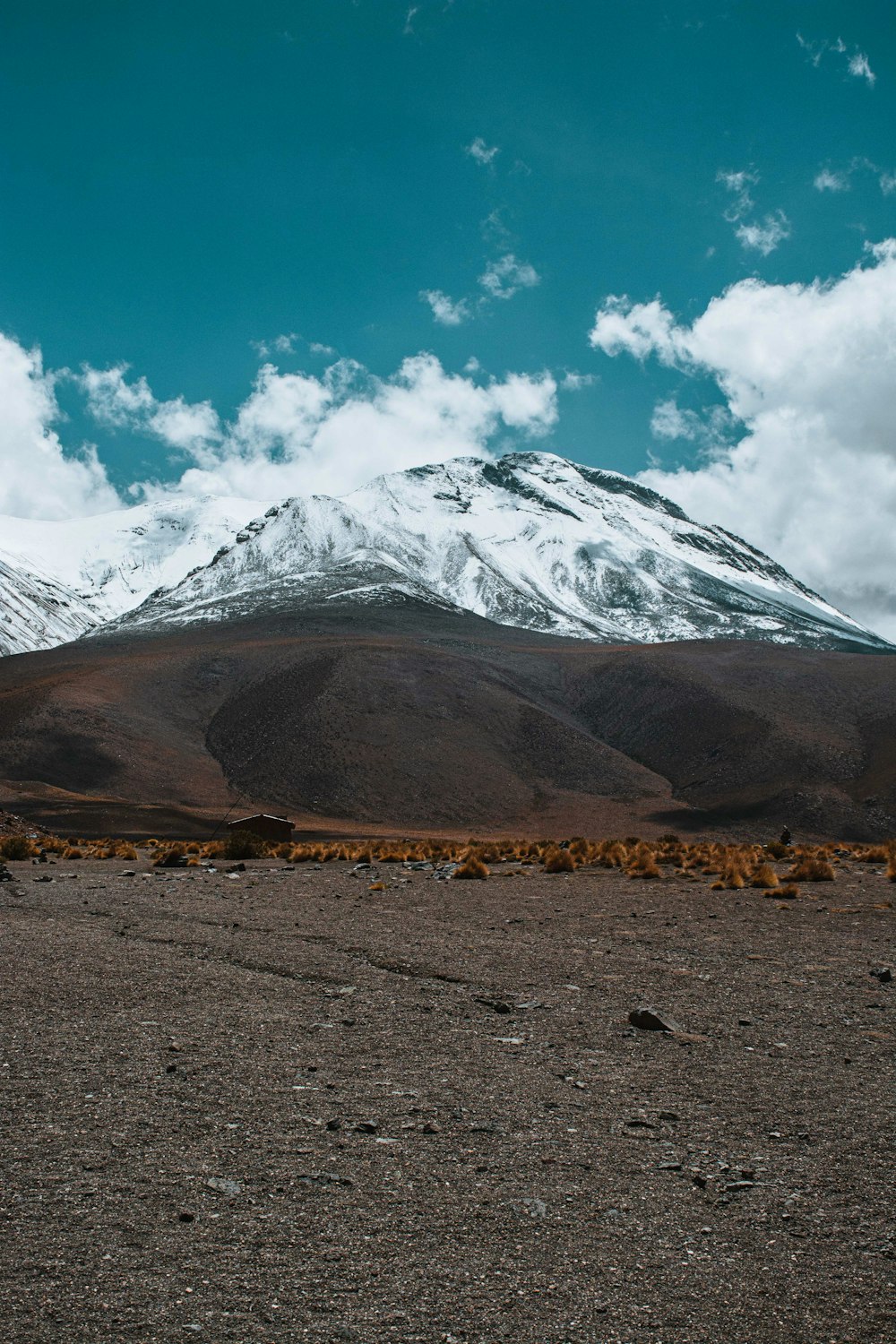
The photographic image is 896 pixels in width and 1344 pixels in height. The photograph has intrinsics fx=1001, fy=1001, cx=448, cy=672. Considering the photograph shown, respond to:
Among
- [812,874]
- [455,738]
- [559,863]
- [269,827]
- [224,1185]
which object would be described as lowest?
[224,1185]

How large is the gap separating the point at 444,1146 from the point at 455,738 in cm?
8568

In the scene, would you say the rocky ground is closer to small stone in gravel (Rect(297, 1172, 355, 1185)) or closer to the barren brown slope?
small stone in gravel (Rect(297, 1172, 355, 1185))

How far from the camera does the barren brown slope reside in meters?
73.9

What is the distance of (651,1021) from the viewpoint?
8555mm

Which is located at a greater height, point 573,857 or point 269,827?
point 573,857

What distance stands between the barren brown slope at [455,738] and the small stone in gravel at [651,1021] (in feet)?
169

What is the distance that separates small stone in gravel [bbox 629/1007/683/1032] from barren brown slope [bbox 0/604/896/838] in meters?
51.6

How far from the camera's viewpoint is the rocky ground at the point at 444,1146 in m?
4.18

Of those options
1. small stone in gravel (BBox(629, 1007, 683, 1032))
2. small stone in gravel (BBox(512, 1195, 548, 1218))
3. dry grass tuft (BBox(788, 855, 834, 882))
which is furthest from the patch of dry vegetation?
small stone in gravel (BBox(512, 1195, 548, 1218))

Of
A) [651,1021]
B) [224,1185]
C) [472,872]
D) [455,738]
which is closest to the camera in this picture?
[224,1185]

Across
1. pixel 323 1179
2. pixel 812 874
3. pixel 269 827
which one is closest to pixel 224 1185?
pixel 323 1179

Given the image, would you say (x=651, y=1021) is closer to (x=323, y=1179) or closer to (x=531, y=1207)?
(x=531, y=1207)

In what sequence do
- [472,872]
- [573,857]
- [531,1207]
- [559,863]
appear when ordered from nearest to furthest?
[531,1207] < [472,872] < [559,863] < [573,857]

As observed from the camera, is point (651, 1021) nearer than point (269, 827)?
Yes
